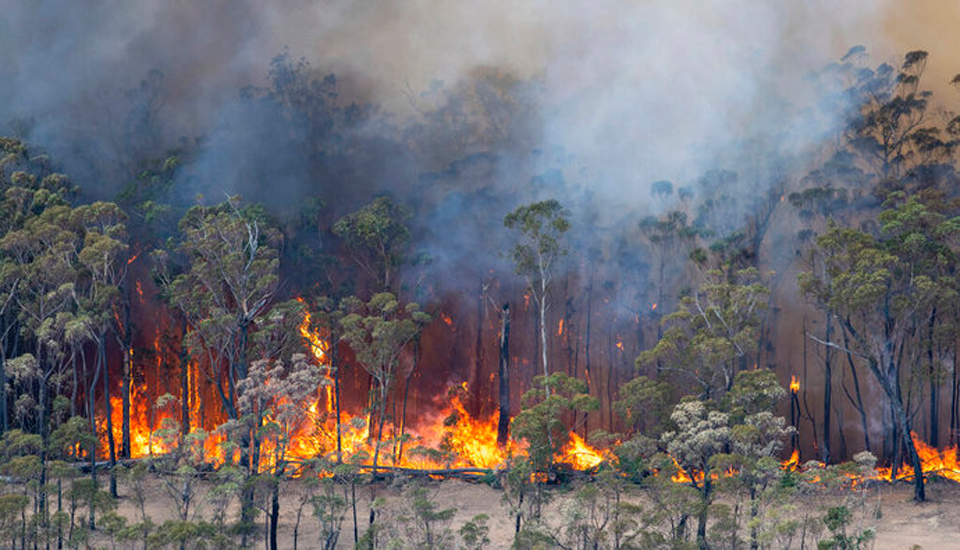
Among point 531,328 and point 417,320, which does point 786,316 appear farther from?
point 417,320

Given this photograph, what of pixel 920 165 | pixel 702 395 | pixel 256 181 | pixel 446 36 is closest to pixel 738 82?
pixel 920 165

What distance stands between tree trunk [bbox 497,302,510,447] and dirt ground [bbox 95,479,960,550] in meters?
3.30

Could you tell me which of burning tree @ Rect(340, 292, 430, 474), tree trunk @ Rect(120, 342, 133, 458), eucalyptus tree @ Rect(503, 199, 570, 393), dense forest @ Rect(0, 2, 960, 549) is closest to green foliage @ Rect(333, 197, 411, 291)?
dense forest @ Rect(0, 2, 960, 549)

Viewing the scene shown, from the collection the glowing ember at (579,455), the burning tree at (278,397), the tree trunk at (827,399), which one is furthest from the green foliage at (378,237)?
the tree trunk at (827,399)

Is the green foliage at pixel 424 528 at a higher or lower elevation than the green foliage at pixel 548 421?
lower

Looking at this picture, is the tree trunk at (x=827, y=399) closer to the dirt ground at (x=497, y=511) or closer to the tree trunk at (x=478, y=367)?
the dirt ground at (x=497, y=511)

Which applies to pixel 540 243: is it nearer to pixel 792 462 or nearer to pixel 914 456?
pixel 792 462

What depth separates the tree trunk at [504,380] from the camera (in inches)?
1729

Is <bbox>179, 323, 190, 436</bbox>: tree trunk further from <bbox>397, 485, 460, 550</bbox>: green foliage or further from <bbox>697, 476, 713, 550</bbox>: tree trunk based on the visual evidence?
<bbox>697, 476, 713, 550</bbox>: tree trunk

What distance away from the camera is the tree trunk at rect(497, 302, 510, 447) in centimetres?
4391

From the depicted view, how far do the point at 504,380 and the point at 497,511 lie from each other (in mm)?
8348

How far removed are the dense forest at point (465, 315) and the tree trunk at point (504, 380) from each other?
113mm

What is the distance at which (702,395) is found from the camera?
36375 millimetres

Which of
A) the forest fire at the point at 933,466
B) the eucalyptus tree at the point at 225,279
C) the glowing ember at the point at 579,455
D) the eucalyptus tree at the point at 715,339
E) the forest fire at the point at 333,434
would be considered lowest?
the forest fire at the point at 933,466
